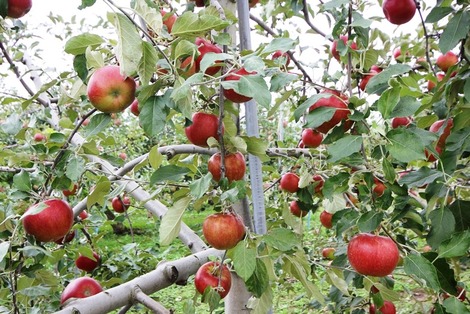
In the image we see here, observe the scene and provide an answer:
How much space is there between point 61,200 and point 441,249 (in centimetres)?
81

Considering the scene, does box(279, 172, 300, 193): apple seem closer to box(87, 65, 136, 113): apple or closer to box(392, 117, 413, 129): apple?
box(392, 117, 413, 129): apple

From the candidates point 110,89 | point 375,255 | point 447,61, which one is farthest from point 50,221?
point 447,61

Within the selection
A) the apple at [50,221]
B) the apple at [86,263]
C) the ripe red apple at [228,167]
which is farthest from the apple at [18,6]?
the apple at [86,263]

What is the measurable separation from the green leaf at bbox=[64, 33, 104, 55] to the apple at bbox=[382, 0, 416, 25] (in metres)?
0.89

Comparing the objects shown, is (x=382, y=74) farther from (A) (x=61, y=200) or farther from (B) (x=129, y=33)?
(A) (x=61, y=200)

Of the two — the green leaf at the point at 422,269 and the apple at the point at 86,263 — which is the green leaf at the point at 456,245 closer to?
the green leaf at the point at 422,269

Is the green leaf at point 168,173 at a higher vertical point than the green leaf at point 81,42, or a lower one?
lower

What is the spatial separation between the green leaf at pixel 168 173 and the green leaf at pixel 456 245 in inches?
20.0

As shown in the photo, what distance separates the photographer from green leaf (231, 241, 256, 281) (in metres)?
0.81

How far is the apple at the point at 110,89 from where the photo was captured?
0.78m

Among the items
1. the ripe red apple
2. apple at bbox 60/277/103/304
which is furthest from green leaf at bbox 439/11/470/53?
apple at bbox 60/277/103/304

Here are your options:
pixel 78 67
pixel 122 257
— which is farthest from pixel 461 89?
pixel 122 257

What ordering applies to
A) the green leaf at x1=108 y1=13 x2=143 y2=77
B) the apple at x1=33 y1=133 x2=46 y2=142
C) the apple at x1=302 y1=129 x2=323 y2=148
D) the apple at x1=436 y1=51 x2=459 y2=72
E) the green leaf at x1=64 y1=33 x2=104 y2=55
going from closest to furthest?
the green leaf at x1=108 y1=13 x2=143 y2=77 < the green leaf at x1=64 y1=33 x2=104 y2=55 < the apple at x1=302 y1=129 x2=323 y2=148 < the apple at x1=436 y1=51 x2=459 y2=72 < the apple at x1=33 y1=133 x2=46 y2=142

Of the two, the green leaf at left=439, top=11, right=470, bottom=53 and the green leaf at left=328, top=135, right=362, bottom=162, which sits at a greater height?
the green leaf at left=439, top=11, right=470, bottom=53
